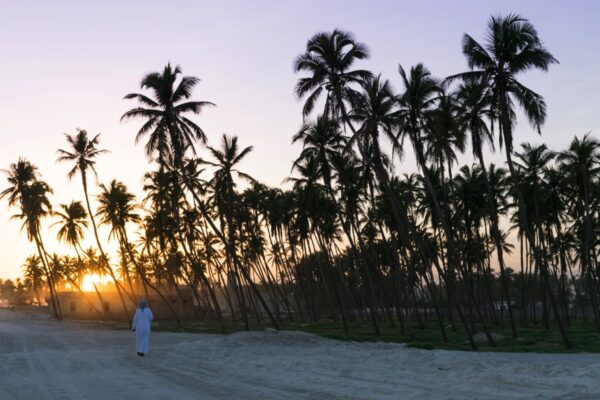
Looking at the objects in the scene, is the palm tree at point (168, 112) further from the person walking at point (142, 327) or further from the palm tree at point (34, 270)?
the palm tree at point (34, 270)

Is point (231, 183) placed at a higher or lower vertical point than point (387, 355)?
higher

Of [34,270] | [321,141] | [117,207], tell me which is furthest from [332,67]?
[34,270]

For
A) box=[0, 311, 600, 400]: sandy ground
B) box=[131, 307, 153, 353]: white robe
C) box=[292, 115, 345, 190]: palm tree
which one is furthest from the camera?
box=[292, 115, 345, 190]: palm tree

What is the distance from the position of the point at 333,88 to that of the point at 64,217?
45.3m

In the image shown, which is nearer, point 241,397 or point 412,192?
point 241,397

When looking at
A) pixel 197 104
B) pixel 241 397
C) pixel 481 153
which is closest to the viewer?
pixel 241 397

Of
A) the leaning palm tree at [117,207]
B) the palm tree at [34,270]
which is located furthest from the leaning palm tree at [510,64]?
the palm tree at [34,270]

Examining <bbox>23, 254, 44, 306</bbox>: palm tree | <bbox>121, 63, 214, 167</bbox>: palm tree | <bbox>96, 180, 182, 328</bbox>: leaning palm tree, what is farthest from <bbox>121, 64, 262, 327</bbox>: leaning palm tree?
<bbox>23, 254, 44, 306</bbox>: palm tree

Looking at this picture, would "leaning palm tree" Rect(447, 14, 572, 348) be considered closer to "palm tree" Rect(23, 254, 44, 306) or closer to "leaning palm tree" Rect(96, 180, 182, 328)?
"leaning palm tree" Rect(96, 180, 182, 328)

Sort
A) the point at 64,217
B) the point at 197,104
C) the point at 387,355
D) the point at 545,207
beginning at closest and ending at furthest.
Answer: the point at 387,355, the point at 197,104, the point at 545,207, the point at 64,217

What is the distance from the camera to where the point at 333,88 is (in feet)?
96.1

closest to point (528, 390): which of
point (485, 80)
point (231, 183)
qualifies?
point (485, 80)

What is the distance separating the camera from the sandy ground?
1071 centimetres

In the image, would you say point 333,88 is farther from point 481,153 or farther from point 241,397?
point 241,397
